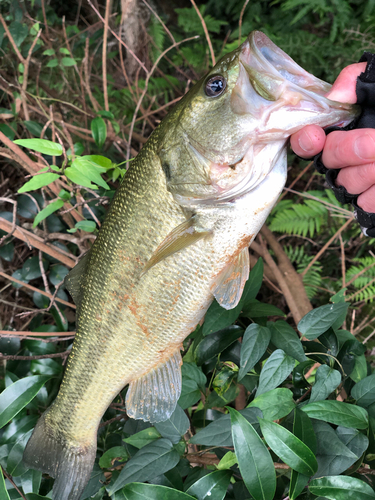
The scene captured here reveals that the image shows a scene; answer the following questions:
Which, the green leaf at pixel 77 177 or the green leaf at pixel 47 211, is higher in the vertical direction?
the green leaf at pixel 77 177

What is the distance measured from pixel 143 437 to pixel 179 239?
2.38ft

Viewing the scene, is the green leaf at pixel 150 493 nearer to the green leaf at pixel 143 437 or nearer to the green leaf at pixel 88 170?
the green leaf at pixel 143 437

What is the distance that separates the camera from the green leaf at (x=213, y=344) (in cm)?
134

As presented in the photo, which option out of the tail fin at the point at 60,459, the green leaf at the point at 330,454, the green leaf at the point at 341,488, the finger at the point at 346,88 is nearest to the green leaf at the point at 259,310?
the green leaf at the point at 330,454

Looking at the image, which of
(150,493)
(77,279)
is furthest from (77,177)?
(150,493)

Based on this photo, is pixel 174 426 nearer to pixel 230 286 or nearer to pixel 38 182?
pixel 230 286

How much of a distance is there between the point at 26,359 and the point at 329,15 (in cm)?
322

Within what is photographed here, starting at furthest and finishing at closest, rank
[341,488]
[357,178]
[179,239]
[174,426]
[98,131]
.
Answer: [98,131] < [174,426] < [179,239] < [357,178] < [341,488]

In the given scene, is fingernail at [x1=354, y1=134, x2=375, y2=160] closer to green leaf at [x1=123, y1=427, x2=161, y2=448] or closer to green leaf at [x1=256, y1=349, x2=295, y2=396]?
green leaf at [x1=256, y1=349, x2=295, y2=396]

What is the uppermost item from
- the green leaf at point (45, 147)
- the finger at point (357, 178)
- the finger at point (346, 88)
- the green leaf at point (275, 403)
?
the finger at point (346, 88)

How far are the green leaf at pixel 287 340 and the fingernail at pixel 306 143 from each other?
1.93 feet

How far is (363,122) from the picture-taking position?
1.02 meters

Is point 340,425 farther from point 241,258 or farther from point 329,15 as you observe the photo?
point 329,15

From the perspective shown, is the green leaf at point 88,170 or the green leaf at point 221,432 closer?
the green leaf at point 221,432
